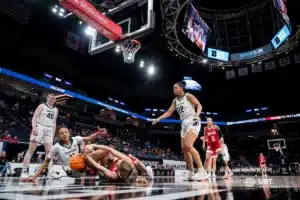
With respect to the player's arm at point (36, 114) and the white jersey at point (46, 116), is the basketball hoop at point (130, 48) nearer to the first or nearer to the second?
the white jersey at point (46, 116)

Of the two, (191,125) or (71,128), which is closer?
(191,125)

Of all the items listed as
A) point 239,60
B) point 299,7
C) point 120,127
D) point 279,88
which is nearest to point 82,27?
point 120,127

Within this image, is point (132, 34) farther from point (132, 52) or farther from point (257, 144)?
point (257, 144)

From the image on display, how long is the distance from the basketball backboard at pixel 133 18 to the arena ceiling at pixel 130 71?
9.85m

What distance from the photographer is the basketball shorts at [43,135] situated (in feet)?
20.6

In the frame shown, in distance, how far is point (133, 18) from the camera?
31.3 ft

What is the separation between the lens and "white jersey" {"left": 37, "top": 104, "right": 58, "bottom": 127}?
6.47 m

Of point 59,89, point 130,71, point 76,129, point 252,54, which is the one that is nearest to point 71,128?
point 76,129

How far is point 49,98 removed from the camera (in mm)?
6715

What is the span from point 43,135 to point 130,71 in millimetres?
26414

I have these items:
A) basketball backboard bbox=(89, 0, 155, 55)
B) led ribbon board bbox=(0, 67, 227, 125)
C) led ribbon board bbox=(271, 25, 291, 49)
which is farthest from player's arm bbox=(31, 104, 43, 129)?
led ribbon board bbox=(0, 67, 227, 125)

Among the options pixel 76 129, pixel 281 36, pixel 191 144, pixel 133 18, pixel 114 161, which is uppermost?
pixel 281 36

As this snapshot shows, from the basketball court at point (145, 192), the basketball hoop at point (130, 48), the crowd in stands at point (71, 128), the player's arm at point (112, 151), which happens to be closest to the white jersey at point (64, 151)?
the player's arm at point (112, 151)

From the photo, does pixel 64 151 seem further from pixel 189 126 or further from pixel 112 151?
pixel 189 126
